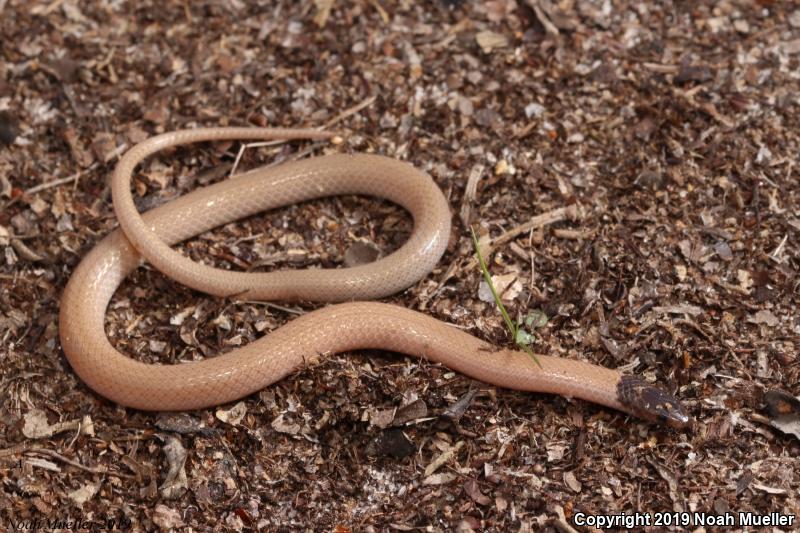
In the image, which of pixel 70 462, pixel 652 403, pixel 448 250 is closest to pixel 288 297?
pixel 448 250

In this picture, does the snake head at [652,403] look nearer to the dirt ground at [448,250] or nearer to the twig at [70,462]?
the dirt ground at [448,250]

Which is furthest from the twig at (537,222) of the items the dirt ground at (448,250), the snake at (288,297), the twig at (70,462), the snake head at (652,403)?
the twig at (70,462)

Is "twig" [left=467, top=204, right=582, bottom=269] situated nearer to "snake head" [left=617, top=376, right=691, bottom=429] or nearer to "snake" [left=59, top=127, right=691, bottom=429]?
"snake" [left=59, top=127, right=691, bottom=429]

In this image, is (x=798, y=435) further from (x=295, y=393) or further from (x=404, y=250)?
(x=295, y=393)

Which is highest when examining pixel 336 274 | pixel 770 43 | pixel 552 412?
pixel 770 43

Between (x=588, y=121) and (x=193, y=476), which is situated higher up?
(x=588, y=121)

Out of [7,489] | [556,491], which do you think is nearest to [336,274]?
[556,491]

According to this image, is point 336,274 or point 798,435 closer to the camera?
point 798,435

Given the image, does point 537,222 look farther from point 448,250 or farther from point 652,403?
point 652,403
